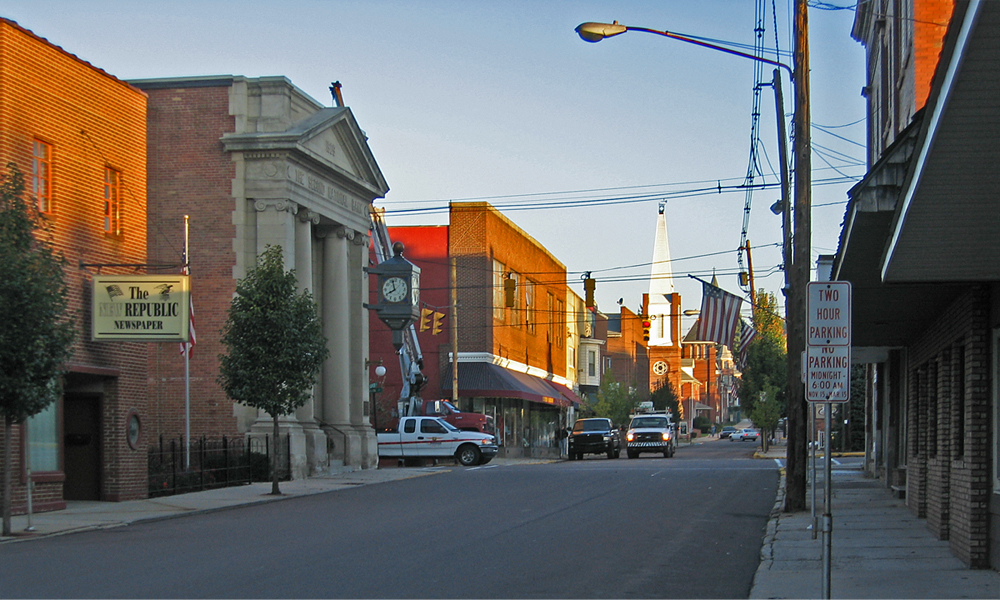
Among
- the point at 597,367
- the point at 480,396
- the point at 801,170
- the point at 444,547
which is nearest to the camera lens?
the point at 444,547

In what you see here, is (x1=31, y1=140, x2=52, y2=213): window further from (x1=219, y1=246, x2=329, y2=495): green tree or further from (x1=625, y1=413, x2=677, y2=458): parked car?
(x1=625, y1=413, x2=677, y2=458): parked car

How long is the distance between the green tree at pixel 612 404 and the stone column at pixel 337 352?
4240 centimetres

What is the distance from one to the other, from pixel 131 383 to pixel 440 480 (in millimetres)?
9709

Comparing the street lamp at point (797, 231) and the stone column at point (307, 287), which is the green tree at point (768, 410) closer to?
the stone column at point (307, 287)

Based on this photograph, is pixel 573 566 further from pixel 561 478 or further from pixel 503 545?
pixel 561 478

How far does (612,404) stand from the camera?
76.8m

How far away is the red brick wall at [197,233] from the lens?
31094 millimetres

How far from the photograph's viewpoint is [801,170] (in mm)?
17766

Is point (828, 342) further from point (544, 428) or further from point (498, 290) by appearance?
point (544, 428)

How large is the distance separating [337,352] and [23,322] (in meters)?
19.2

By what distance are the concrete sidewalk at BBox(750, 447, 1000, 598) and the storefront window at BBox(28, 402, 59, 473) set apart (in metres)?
12.3

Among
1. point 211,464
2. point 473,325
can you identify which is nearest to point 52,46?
point 211,464

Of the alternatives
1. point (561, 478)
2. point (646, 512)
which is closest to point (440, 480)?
point (561, 478)

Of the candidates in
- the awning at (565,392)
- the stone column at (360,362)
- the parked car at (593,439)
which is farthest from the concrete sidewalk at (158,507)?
the awning at (565,392)
